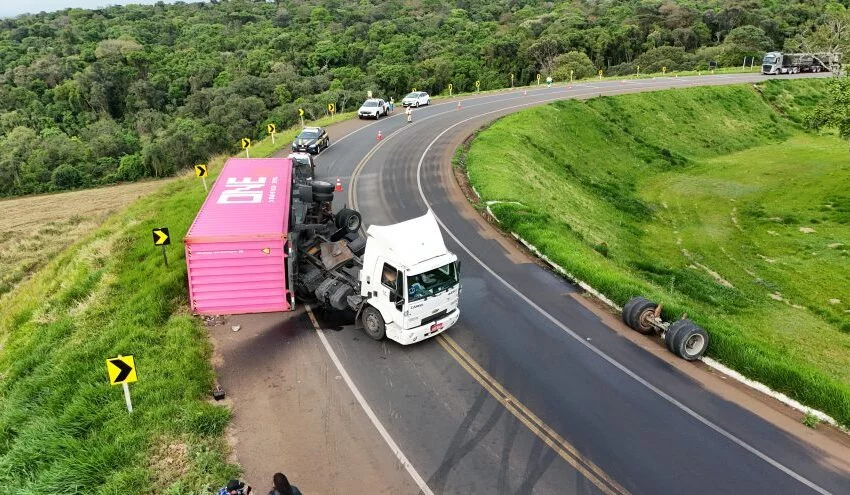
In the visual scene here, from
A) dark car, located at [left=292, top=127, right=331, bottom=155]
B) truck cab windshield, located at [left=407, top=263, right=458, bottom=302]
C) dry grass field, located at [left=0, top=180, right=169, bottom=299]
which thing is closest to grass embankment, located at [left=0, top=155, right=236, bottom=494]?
truck cab windshield, located at [left=407, top=263, right=458, bottom=302]

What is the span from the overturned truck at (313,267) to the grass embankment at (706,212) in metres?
7.33

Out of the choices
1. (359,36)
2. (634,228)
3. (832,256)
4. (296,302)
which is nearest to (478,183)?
(634,228)

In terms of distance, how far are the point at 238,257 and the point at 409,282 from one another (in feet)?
17.1

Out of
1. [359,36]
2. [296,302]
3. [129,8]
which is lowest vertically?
[296,302]

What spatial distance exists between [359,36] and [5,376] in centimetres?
9037

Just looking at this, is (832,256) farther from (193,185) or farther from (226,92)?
(226,92)

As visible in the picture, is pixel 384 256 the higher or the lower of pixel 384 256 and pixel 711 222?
the higher

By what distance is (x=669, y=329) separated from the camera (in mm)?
15164

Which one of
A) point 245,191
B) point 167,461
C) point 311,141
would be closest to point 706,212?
point 311,141

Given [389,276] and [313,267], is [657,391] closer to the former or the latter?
[389,276]

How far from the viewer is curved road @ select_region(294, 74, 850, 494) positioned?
420 inches

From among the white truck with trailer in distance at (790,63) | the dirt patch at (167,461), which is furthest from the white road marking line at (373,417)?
the white truck with trailer in distance at (790,63)

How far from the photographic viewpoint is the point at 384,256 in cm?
1420

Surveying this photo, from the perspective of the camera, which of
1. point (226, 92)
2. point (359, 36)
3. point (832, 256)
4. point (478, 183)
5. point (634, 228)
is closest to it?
point (832, 256)
